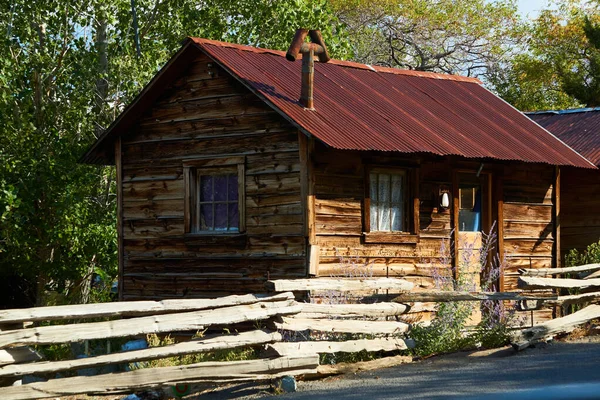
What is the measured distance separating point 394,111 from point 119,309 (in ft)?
27.4

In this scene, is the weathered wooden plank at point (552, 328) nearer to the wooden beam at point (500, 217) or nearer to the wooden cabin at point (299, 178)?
the wooden cabin at point (299, 178)

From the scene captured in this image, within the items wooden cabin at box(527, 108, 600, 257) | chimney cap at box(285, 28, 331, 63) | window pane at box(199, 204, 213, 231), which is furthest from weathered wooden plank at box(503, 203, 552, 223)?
window pane at box(199, 204, 213, 231)

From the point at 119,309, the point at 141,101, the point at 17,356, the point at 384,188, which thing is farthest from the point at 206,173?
the point at 17,356

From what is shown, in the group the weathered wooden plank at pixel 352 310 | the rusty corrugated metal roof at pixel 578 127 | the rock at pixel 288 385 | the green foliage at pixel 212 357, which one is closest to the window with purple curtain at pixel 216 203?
the green foliage at pixel 212 357

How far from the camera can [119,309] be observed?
1008 cm

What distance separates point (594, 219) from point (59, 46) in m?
12.3

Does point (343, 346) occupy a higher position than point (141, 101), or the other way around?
point (141, 101)

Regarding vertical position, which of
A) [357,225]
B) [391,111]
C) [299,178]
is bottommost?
[357,225]

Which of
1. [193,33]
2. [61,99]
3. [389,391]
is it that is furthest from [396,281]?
[193,33]

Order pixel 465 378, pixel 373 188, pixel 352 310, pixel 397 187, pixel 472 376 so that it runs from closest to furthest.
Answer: pixel 465 378, pixel 472 376, pixel 352 310, pixel 373 188, pixel 397 187

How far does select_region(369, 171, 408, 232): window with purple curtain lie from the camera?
16000mm

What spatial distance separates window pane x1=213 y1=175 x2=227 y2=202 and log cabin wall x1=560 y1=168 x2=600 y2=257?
826 cm

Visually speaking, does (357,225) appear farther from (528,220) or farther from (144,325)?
(144,325)

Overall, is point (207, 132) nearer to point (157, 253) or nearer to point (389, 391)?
point (157, 253)
